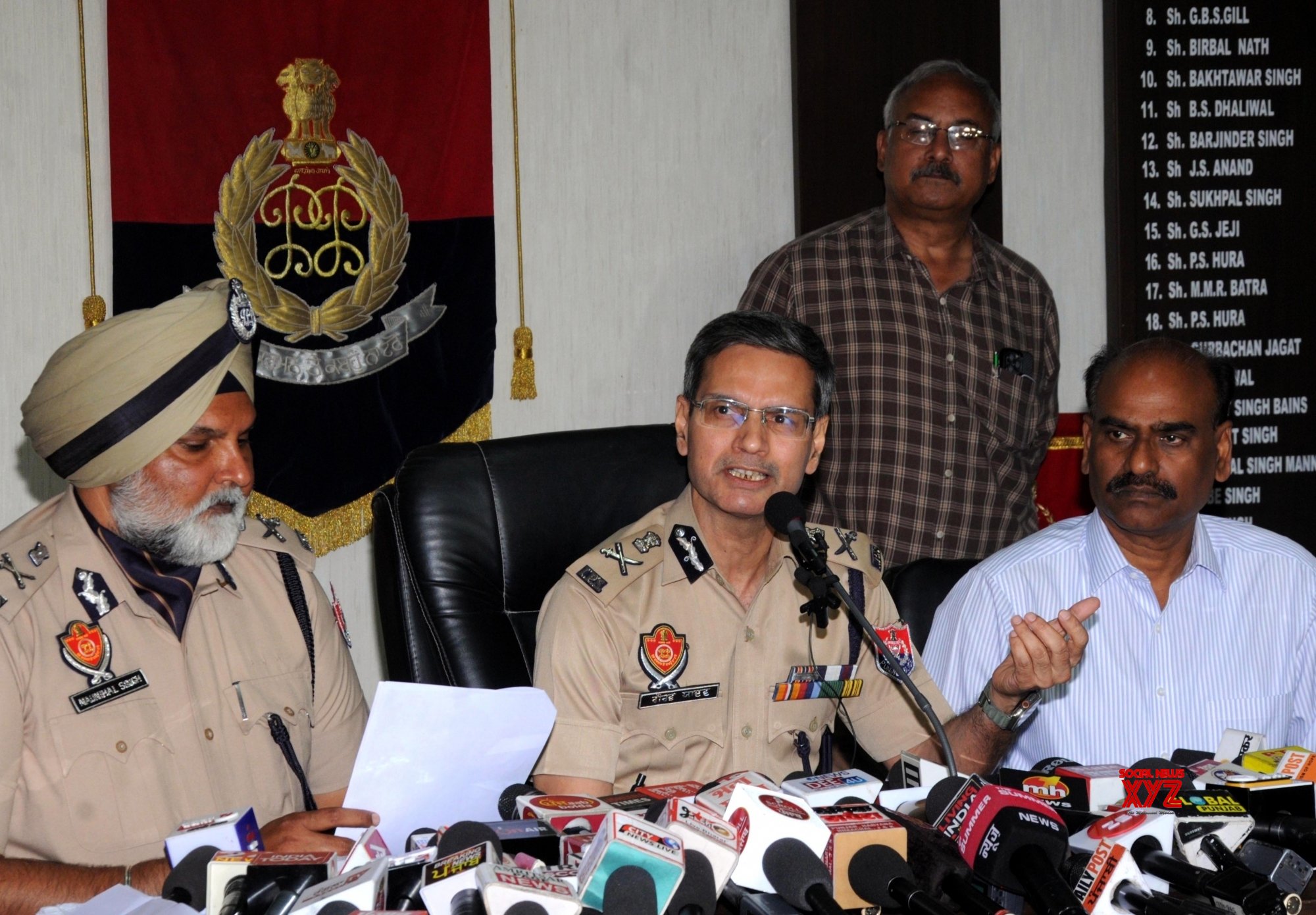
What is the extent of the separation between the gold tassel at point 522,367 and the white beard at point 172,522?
165 cm

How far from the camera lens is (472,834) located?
131 cm

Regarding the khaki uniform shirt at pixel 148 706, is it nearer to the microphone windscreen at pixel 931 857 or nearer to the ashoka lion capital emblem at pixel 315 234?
the microphone windscreen at pixel 931 857

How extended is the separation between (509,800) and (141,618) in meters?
0.69

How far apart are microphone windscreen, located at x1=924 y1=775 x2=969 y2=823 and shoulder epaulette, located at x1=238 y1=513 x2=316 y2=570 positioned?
1.17 m

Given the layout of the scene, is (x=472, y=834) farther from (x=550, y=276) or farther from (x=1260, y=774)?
(x=550, y=276)

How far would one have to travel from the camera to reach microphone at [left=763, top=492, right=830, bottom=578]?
5.54 feet

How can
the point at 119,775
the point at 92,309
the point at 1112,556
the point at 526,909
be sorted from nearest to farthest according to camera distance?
the point at 526,909
the point at 119,775
the point at 1112,556
the point at 92,309

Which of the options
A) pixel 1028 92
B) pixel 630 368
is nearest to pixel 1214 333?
pixel 1028 92

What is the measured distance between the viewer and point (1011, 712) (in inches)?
79.2

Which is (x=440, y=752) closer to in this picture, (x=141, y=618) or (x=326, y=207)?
(x=141, y=618)

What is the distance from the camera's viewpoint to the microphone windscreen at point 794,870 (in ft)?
4.11

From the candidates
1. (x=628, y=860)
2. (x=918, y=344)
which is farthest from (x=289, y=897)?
(x=918, y=344)

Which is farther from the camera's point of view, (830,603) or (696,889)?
(830,603)

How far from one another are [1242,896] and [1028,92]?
322cm
